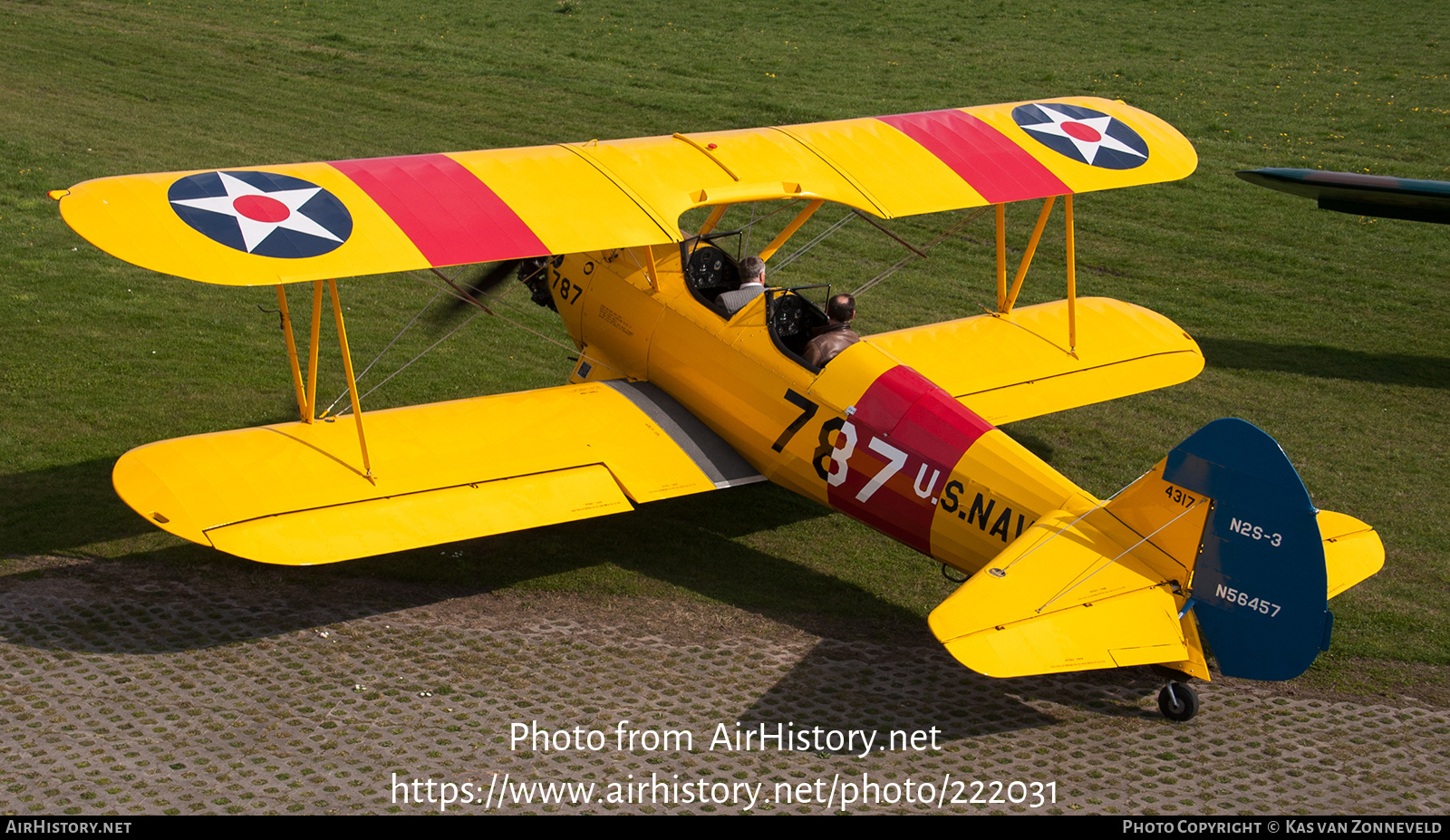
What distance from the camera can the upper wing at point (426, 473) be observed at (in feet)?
22.3

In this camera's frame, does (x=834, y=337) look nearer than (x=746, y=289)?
Yes

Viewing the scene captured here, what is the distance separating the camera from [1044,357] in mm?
9727

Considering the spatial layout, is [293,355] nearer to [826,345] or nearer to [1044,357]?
[826,345]

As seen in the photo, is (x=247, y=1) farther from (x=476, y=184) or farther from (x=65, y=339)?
(x=476, y=184)

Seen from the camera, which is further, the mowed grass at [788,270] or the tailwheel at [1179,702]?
the mowed grass at [788,270]

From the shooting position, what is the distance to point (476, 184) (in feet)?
25.1

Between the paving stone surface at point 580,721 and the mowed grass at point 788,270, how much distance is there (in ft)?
1.97

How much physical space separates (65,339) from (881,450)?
319 inches

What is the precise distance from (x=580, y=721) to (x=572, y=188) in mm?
3383

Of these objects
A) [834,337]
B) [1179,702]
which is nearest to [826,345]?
[834,337]

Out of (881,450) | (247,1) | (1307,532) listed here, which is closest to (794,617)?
(881,450)

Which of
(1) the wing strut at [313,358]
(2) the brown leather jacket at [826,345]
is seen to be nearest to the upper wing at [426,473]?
(1) the wing strut at [313,358]

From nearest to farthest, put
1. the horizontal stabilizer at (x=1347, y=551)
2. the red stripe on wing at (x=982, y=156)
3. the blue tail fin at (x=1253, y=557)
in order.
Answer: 1. the blue tail fin at (x=1253, y=557)
2. the horizontal stabilizer at (x=1347, y=551)
3. the red stripe on wing at (x=982, y=156)

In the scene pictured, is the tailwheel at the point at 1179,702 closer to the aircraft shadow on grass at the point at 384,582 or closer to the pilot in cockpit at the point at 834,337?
the aircraft shadow on grass at the point at 384,582
